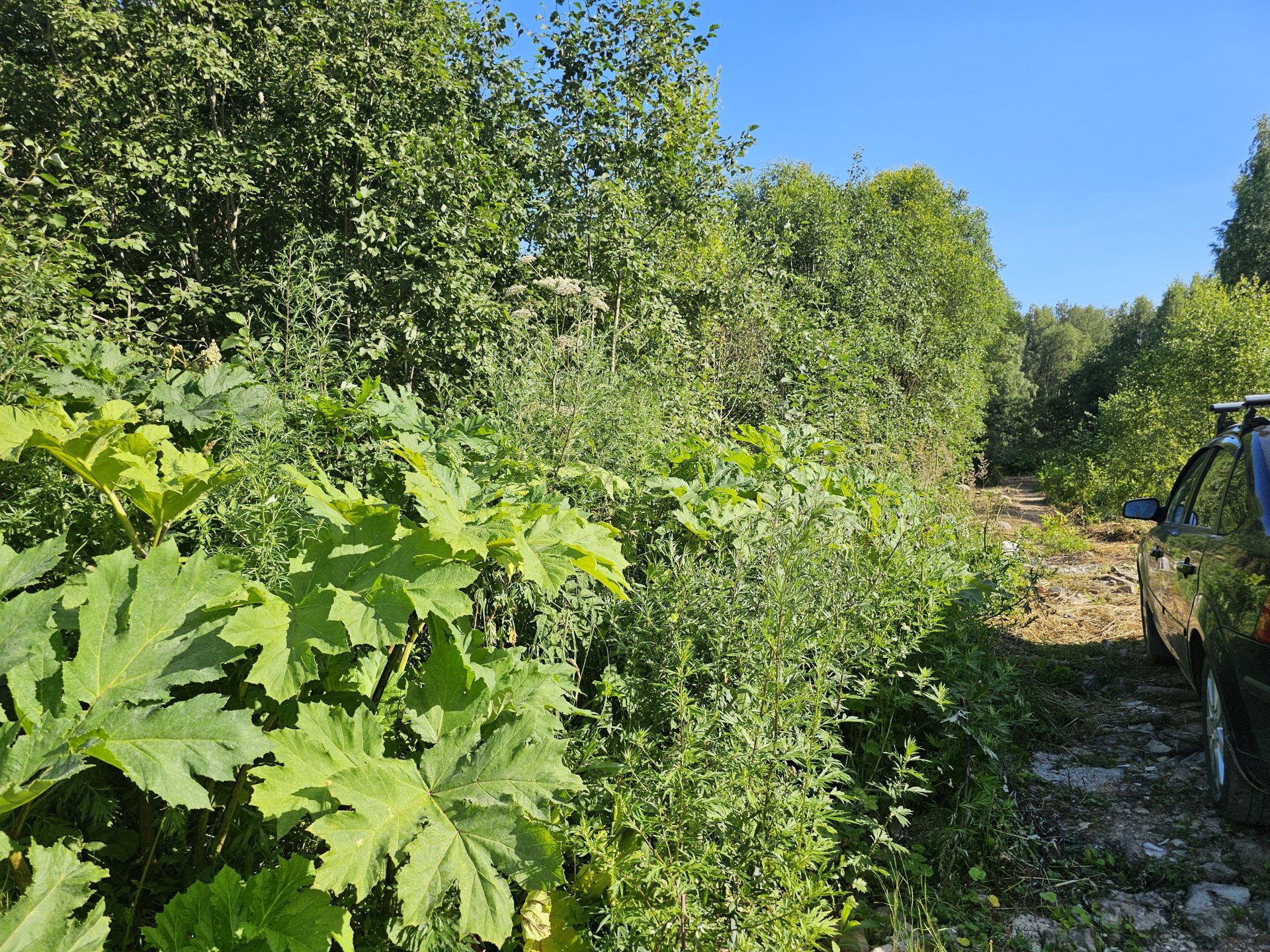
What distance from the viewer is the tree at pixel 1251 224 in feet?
92.4

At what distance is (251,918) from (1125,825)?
12.3ft

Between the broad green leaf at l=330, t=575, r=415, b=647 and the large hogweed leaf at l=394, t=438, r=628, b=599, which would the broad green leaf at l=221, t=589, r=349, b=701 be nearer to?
the broad green leaf at l=330, t=575, r=415, b=647

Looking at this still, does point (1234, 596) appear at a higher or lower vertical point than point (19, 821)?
higher

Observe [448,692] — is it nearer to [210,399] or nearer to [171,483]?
[171,483]

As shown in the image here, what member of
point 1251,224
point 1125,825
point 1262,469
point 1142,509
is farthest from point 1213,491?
point 1251,224

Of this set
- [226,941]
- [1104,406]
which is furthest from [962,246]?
[226,941]

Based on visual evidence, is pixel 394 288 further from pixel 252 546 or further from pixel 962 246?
pixel 962 246

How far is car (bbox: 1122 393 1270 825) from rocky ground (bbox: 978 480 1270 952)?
264mm

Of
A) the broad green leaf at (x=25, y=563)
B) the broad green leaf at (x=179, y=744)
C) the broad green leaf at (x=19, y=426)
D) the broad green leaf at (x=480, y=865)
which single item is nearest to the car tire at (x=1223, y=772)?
the broad green leaf at (x=480, y=865)

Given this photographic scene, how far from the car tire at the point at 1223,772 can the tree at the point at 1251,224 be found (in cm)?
3287

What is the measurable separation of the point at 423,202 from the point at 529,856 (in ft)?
21.2

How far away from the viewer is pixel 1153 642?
17.0ft

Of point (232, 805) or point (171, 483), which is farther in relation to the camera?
point (171, 483)

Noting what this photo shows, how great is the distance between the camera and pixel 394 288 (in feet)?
22.2
